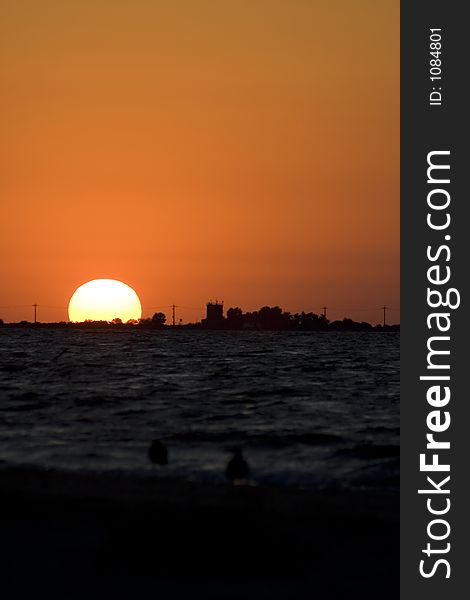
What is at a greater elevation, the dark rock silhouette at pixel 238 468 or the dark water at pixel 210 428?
the dark rock silhouette at pixel 238 468

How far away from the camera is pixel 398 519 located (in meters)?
14.1

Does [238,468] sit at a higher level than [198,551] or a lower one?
higher

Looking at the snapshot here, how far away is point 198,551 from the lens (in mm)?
11539

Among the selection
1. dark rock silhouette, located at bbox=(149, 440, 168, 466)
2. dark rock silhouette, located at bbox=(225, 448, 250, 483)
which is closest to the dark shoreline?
dark rock silhouette, located at bbox=(225, 448, 250, 483)

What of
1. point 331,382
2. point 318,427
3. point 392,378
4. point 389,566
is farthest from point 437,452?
point 392,378

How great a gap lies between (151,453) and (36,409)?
17652mm

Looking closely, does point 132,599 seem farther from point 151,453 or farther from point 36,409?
point 36,409

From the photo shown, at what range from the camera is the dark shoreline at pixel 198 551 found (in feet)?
35.4

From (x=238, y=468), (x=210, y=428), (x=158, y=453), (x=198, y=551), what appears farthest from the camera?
(x=210, y=428)

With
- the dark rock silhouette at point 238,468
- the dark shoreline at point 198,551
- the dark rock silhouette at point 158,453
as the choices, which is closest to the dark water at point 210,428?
the dark rock silhouette at point 158,453

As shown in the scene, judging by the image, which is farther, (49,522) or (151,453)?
(151,453)

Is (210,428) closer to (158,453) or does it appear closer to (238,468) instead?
(158,453)

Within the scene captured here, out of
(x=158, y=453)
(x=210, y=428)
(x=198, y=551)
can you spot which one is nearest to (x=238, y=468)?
(x=158, y=453)

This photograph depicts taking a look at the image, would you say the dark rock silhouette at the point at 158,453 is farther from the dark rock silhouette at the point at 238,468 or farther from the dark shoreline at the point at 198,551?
the dark shoreline at the point at 198,551
